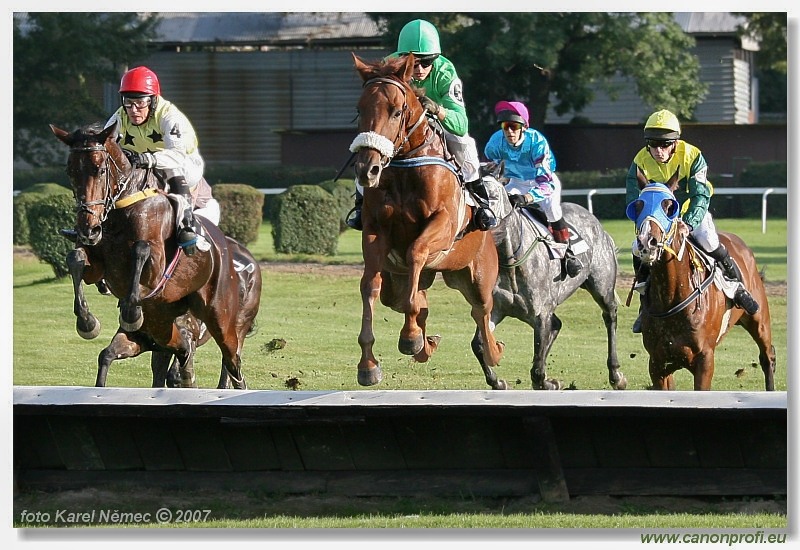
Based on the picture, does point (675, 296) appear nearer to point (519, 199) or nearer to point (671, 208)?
point (671, 208)

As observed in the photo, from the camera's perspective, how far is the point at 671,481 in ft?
22.5

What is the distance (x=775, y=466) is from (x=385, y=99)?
2.84 metres

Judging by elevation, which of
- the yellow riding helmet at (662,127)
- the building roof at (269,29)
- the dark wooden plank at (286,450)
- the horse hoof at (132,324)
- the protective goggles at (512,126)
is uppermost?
the building roof at (269,29)

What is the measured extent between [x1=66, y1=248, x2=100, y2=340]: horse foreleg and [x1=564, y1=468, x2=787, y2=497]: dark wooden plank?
3.06 metres

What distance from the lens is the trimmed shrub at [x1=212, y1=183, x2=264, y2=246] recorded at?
18.8 meters

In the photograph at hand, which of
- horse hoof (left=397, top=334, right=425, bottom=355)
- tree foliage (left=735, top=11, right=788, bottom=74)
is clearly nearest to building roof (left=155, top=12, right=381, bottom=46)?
tree foliage (left=735, top=11, right=788, bottom=74)

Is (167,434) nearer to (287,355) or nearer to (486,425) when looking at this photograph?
(486,425)

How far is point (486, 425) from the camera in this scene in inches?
271

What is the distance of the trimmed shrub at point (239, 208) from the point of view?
18766 millimetres

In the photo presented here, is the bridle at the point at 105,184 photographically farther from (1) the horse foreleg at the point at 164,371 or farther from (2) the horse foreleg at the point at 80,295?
(1) the horse foreleg at the point at 164,371

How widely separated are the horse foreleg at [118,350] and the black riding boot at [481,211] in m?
2.49

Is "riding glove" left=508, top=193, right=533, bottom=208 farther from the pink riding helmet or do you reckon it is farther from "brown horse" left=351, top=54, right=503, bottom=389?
"brown horse" left=351, top=54, right=503, bottom=389

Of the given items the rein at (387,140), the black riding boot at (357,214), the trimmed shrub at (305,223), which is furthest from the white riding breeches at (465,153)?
the trimmed shrub at (305,223)

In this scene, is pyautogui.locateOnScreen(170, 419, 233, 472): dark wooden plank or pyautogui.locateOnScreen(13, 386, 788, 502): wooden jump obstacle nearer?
pyautogui.locateOnScreen(13, 386, 788, 502): wooden jump obstacle
